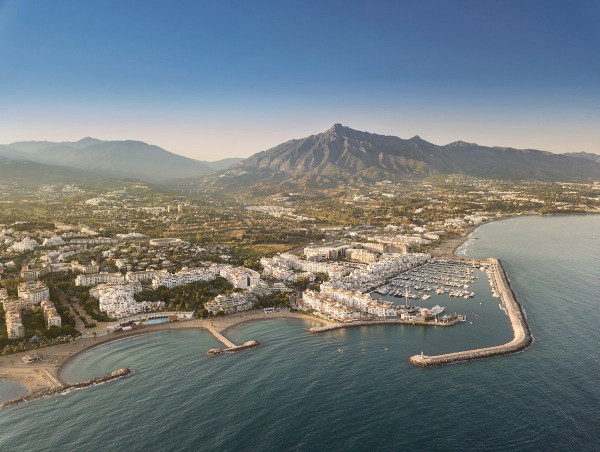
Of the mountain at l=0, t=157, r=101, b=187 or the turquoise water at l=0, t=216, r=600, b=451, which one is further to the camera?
the mountain at l=0, t=157, r=101, b=187

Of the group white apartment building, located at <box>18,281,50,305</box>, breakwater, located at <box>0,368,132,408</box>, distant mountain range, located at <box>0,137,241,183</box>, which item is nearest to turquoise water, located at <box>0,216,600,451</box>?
breakwater, located at <box>0,368,132,408</box>

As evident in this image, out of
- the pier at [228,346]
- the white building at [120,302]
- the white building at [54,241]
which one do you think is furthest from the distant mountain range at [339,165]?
the pier at [228,346]

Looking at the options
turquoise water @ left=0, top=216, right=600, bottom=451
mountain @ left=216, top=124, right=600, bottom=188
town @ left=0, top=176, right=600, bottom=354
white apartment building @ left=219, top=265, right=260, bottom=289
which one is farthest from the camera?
mountain @ left=216, top=124, right=600, bottom=188

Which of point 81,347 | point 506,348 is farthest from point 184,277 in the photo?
point 506,348

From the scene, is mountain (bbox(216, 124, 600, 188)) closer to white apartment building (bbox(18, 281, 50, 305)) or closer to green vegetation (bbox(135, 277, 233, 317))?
green vegetation (bbox(135, 277, 233, 317))

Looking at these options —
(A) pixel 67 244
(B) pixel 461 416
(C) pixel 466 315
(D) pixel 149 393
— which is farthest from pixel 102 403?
(A) pixel 67 244

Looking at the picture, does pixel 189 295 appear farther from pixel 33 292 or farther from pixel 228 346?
pixel 33 292

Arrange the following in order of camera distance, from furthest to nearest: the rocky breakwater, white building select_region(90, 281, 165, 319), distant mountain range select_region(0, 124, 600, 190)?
distant mountain range select_region(0, 124, 600, 190) < white building select_region(90, 281, 165, 319) < the rocky breakwater

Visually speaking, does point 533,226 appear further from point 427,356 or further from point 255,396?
point 255,396
